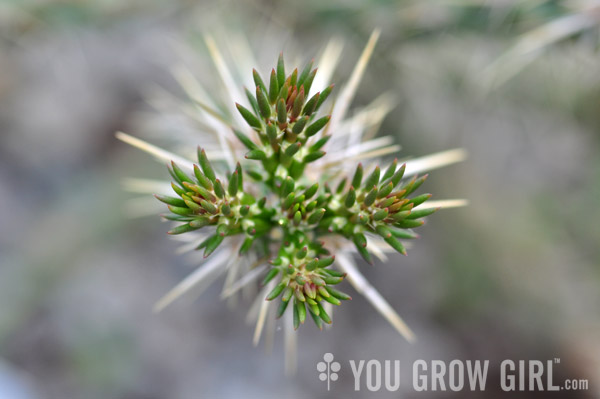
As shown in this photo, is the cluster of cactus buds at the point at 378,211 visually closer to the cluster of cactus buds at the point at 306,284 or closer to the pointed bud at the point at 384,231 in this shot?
the pointed bud at the point at 384,231

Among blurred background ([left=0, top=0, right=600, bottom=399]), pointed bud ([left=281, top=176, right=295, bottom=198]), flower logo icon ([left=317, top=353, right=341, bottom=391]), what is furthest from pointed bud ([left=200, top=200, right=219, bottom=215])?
flower logo icon ([left=317, top=353, right=341, bottom=391])

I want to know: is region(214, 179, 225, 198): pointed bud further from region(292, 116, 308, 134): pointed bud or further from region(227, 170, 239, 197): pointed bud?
region(292, 116, 308, 134): pointed bud

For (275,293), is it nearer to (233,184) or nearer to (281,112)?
(233,184)

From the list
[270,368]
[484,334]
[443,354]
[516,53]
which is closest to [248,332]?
[270,368]

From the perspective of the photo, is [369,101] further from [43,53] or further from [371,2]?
[43,53]

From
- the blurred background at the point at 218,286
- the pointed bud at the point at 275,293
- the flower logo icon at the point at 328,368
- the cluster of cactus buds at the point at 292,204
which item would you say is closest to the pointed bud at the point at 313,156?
the cluster of cactus buds at the point at 292,204

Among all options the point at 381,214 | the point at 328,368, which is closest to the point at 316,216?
the point at 381,214
